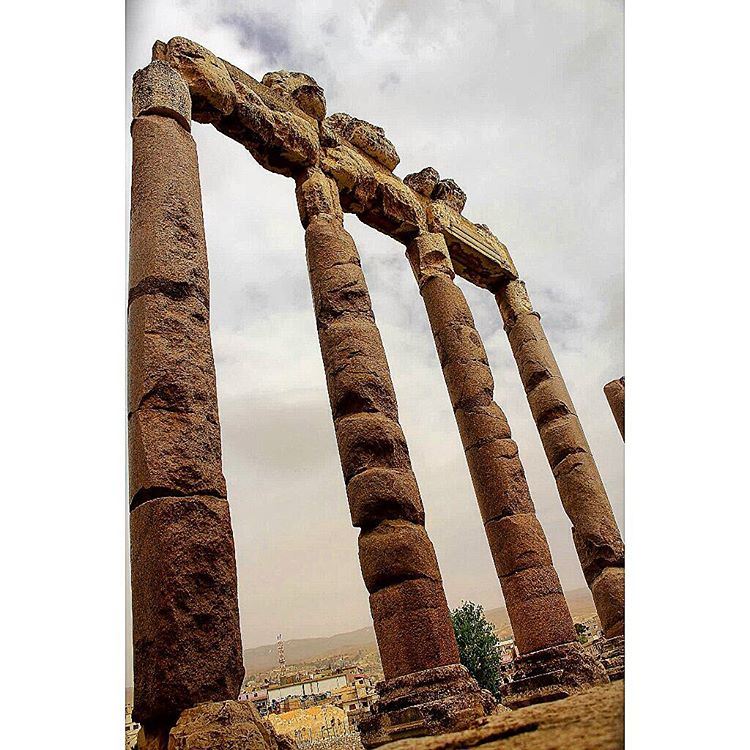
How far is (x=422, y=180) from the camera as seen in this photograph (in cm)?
1266

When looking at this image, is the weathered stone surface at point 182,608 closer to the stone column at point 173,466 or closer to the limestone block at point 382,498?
the stone column at point 173,466

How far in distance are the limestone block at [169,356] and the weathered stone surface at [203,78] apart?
359 centimetres

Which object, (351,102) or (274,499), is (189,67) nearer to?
(351,102)

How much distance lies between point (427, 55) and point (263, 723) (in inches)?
311

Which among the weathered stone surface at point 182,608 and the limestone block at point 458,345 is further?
the limestone block at point 458,345

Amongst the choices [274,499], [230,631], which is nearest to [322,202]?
[274,499]

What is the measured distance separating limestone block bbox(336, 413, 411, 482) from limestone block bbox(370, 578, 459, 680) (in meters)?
1.32

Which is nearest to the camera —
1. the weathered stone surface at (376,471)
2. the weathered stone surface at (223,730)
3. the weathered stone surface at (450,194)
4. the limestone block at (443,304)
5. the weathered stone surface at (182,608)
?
the weathered stone surface at (223,730)

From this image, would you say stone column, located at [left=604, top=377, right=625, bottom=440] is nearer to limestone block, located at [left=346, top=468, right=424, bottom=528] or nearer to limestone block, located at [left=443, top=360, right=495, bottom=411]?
limestone block, located at [left=443, top=360, right=495, bottom=411]

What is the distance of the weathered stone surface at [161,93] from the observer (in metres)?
7.84

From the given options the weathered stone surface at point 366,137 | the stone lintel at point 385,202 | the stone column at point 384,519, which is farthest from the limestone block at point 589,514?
the weathered stone surface at point 366,137

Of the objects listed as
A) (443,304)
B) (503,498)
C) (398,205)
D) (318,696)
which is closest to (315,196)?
(398,205)

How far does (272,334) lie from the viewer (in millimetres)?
10211

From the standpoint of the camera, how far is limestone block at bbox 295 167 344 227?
9.91 metres
